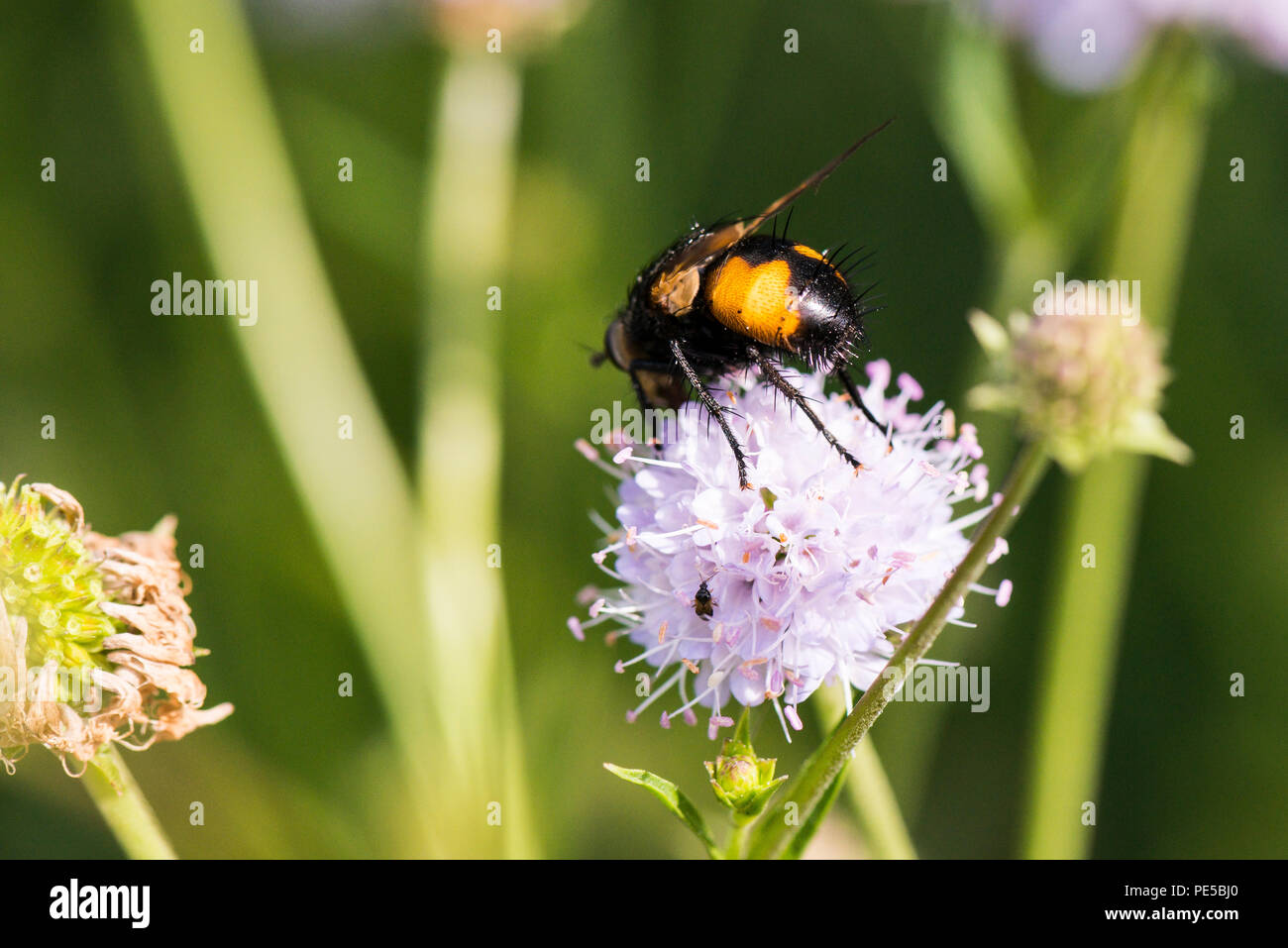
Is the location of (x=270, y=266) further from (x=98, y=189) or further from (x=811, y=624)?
(x=811, y=624)

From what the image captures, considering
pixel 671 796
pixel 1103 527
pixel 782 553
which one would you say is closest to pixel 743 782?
pixel 671 796

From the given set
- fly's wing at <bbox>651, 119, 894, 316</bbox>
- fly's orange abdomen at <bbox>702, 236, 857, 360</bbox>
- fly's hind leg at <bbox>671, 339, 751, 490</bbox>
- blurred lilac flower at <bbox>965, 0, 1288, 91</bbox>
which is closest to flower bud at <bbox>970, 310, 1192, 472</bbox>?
fly's orange abdomen at <bbox>702, 236, 857, 360</bbox>

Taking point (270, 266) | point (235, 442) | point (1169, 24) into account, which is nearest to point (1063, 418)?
point (1169, 24)

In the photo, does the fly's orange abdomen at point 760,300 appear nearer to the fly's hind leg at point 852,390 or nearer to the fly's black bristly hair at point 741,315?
the fly's black bristly hair at point 741,315

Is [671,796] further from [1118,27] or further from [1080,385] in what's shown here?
[1118,27]

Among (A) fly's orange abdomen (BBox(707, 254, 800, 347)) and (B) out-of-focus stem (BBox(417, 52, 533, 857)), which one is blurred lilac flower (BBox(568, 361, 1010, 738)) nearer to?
(A) fly's orange abdomen (BBox(707, 254, 800, 347))
